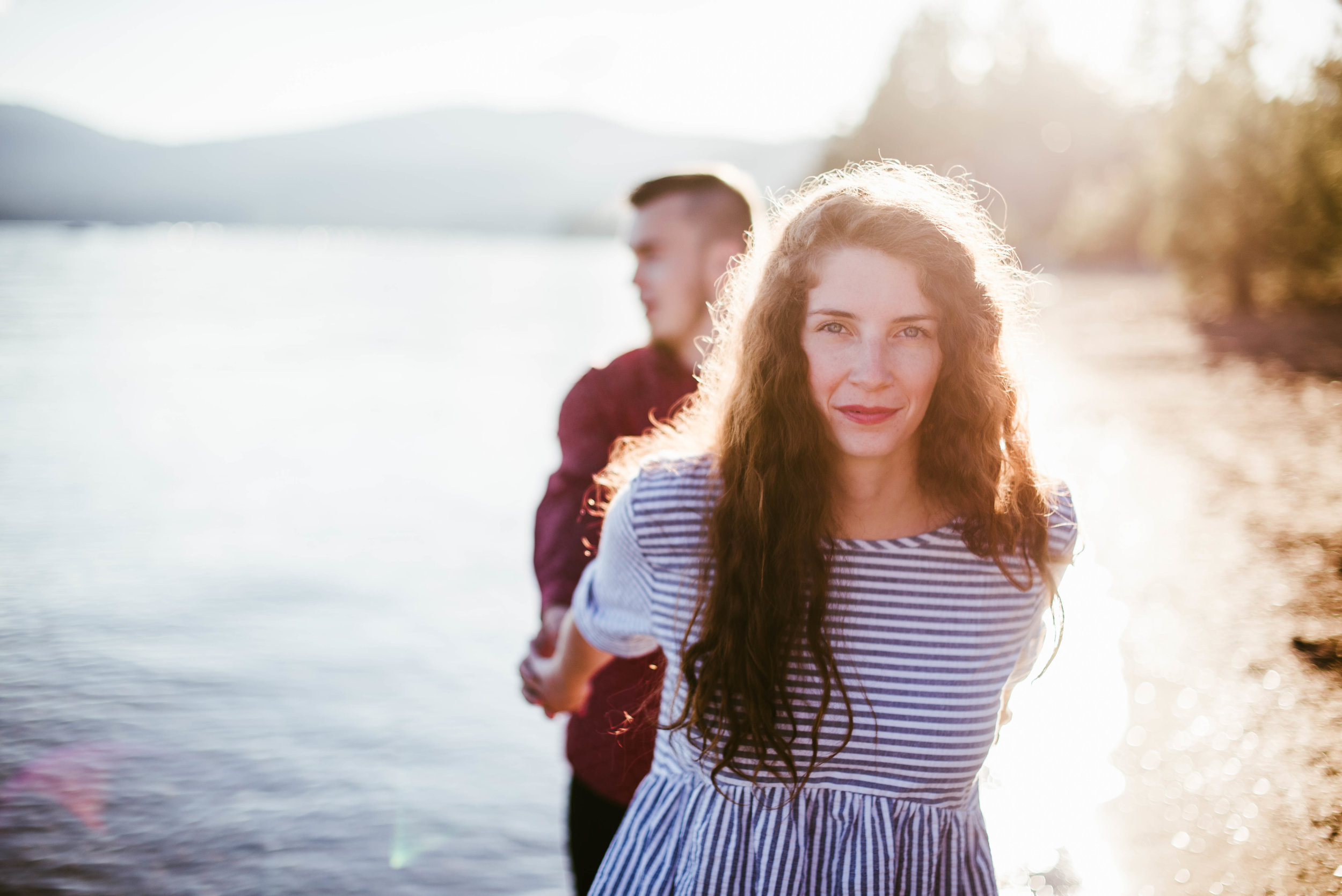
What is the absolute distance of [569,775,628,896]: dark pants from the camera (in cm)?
232

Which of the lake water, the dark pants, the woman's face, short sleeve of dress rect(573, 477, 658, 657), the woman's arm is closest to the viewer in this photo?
the woman's face

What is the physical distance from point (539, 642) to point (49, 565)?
8.65 metres

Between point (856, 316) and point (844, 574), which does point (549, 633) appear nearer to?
point (844, 574)

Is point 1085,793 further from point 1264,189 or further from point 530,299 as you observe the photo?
point 530,299

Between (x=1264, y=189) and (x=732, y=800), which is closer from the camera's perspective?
(x=732, y=800)

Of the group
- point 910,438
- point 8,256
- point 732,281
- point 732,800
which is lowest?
point 732,800

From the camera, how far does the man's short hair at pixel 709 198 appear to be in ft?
8.23

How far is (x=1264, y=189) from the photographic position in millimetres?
21297

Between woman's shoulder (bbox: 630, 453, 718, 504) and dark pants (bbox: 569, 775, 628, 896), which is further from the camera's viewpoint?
dark pants (bbox: 569, 775, 628, 896)

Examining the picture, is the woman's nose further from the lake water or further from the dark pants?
the dark pants

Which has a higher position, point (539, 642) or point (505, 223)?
point (505, 223)

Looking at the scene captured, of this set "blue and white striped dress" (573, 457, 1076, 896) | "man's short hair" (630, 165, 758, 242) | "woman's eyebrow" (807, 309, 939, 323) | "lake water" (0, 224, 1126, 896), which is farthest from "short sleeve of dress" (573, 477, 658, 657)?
"man's short hair" (630, 165, 758, 242)

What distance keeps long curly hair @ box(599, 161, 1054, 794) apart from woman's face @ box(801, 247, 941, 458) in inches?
1.0

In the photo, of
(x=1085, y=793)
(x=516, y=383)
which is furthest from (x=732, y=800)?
(x=516, y=383)
